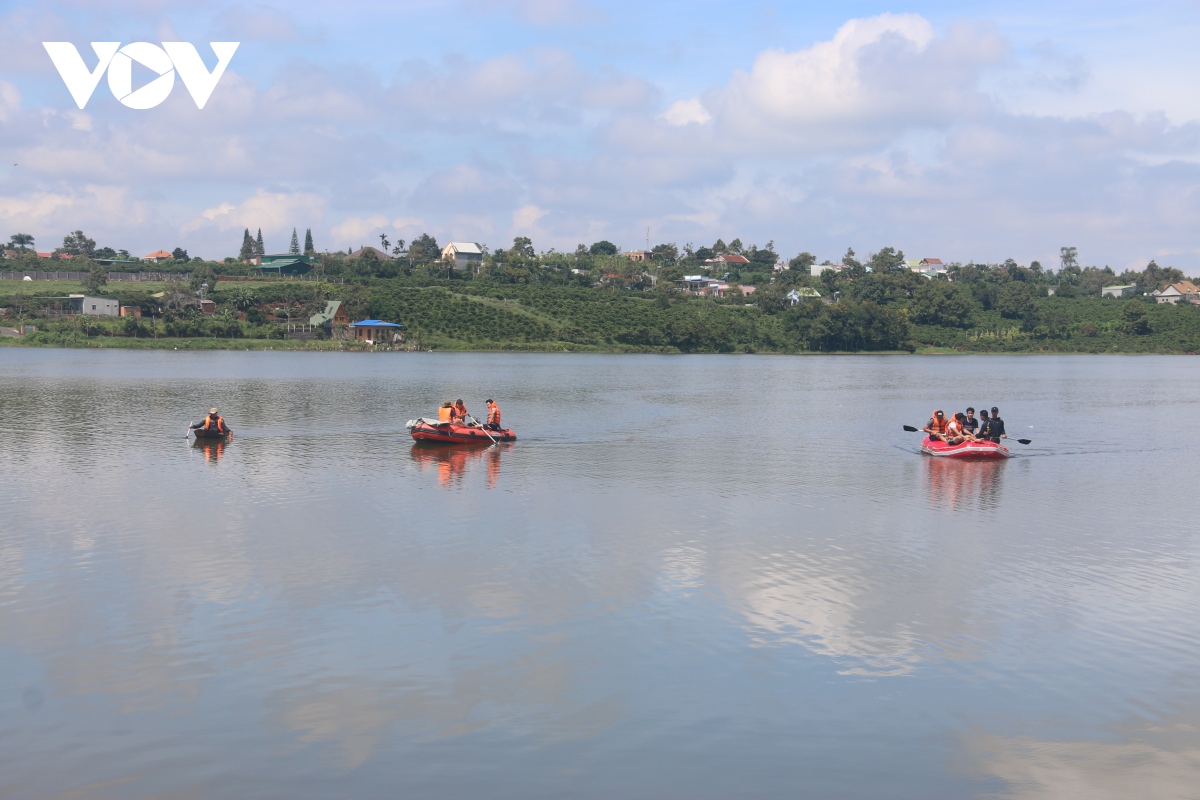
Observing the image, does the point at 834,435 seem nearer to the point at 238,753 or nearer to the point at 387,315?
the point at 238,753

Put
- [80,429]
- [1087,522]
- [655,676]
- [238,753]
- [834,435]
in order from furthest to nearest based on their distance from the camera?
1. [834,435]
2. [80,429]
3. [1087,522]
4. [655,676]
5. [238,753]

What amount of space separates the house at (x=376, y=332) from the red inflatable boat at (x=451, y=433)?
397 feet

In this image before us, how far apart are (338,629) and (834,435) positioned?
40.7 metres

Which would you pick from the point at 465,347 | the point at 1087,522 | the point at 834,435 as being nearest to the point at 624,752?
the point at 1087,522

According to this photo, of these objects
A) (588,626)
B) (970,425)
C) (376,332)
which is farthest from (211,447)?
(376,332)

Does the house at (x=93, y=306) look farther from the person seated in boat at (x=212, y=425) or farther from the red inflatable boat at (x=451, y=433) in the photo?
the red inflatable boat at (x=451, y=433)

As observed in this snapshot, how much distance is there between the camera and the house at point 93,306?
161 metres

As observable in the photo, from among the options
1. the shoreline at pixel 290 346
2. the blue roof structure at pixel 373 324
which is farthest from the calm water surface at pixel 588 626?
the blue roof structure at pixel 373 324

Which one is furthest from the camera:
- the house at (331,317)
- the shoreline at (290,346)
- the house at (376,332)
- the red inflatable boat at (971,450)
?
the house at (331,317)

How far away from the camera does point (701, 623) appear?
61.8 ft

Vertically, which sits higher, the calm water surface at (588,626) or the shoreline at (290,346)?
the shoreline at (290,346)

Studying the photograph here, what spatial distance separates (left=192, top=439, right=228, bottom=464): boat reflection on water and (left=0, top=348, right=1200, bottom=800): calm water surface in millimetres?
704

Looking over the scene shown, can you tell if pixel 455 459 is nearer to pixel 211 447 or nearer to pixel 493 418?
pixel 493 418

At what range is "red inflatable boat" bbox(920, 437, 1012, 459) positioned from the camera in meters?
44.1
